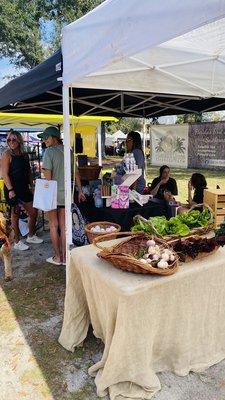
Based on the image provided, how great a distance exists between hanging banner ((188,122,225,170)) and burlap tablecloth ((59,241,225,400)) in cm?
1279

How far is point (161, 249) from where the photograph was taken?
7.16 feet

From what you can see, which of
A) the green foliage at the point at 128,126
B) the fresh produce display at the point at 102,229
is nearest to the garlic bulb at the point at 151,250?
the fresh produce display at the point at 102,229

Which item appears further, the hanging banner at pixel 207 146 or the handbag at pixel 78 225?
the hanging banner at pixel 207 146

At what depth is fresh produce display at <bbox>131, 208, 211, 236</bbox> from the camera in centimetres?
256

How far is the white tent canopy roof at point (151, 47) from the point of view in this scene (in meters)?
1.59

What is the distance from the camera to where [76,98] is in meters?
4.77

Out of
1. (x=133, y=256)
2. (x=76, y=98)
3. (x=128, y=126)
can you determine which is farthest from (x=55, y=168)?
(x=128, y=126)

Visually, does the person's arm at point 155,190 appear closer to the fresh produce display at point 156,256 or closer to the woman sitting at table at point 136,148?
the woman sitting at table at point 136,148

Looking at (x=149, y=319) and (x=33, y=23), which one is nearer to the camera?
(x=149, y=319)

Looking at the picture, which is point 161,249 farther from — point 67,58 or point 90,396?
point 67,58

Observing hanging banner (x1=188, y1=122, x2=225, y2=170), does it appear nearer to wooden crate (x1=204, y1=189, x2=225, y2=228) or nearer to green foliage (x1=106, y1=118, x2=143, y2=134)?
wooden crate (x1=204, y1=189, x2=225, y2=228)

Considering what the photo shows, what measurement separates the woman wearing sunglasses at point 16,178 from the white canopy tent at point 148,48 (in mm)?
1529

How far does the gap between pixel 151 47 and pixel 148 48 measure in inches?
0.7

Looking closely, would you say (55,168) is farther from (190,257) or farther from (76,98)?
(190,257)
